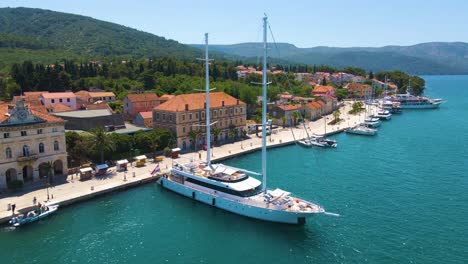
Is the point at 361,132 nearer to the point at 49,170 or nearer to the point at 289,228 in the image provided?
the point at 289,228

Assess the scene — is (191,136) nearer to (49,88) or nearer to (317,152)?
(317,152)

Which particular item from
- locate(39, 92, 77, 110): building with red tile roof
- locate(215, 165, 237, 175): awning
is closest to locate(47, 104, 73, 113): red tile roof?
locate(39, 92, 77, 110): building with red tile roof

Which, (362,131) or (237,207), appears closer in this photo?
(237,207)

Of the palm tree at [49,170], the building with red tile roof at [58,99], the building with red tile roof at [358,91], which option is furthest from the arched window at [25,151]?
the building with red tile roof at [358,91]

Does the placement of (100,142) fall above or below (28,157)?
above

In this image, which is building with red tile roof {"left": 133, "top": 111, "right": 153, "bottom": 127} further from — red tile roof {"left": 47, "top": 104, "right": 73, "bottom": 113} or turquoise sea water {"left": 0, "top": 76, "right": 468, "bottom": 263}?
turquoise sea water {"left": 0, "top": 76, "right": 468, "bottom": 263}

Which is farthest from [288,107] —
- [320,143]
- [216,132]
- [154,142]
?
[154,142]

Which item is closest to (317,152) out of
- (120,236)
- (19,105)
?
(120,236)
